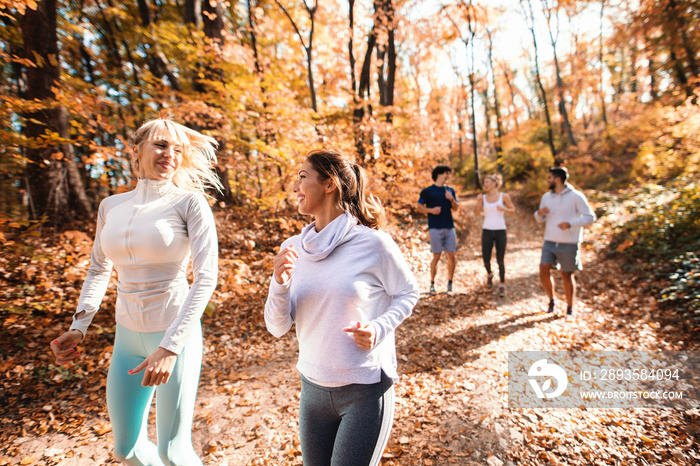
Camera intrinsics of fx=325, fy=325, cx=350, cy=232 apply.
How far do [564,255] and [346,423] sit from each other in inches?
209

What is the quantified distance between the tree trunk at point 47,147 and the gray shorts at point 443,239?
6.63 metres

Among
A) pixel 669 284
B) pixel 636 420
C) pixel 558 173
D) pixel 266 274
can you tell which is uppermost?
pixel 558 173

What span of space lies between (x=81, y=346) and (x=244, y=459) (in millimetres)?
3064

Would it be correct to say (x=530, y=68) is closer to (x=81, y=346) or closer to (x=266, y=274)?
(x=266, y=274)

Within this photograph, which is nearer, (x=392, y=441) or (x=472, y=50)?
(x=392, y=441)

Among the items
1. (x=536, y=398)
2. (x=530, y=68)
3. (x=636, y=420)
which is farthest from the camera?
(x=530, y=68)

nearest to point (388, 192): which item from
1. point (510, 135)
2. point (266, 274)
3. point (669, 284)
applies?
point (266, 274)

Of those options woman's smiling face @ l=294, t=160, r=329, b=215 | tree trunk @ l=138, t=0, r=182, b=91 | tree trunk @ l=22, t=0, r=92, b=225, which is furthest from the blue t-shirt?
tree trunk @ l=138, t=0, r=182, b=91

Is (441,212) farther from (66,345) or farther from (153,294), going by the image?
(66,345)

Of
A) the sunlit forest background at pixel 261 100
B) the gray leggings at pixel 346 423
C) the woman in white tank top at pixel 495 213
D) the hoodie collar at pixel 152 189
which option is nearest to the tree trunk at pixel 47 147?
the sunlit forest background at pixel 261 100

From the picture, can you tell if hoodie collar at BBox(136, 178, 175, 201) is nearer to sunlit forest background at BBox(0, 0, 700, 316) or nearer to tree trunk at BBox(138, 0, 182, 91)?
sunlit forest background at BBox(0, 0, 700, 316)

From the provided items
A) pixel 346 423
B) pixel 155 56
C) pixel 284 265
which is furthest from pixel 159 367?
pixel 155 56

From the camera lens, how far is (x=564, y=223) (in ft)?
17.1

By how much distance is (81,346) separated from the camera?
176 inches
